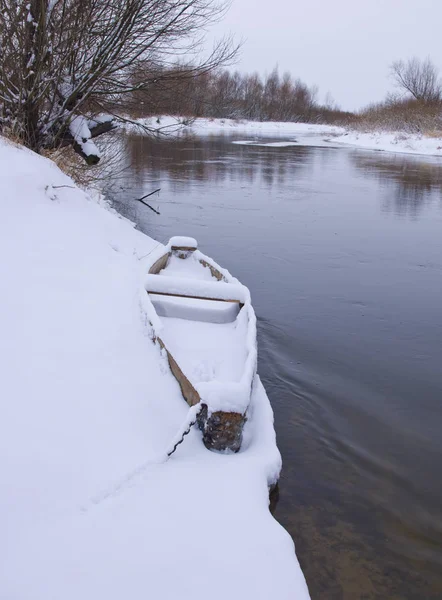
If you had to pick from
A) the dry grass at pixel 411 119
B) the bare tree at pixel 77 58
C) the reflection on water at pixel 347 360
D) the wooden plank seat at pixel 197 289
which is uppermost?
the dry grass at pixel 411 119

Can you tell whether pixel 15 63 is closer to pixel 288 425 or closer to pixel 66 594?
pixel 288 425

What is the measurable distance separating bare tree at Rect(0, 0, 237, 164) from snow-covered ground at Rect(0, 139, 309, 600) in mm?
3756

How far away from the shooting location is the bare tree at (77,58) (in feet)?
22.7

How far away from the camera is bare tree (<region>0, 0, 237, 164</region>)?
22.7 ft

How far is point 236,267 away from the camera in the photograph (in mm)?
7645

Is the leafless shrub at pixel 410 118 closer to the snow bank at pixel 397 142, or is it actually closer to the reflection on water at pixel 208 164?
the snow bank at pixel 397 142

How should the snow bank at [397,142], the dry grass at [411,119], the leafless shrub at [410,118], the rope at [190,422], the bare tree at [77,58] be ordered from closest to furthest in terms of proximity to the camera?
the rope at [190,422], the bare tree at [77,58], the snow bank at [397,142], the dry grass at [411,119], the leafless shrub at [410,118]

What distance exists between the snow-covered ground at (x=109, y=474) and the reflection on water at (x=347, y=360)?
1.26 ft

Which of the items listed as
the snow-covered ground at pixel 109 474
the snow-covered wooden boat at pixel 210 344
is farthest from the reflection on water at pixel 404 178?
the snow-covered ground at pixel 109 474

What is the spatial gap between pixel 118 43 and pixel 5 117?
204 centimetres

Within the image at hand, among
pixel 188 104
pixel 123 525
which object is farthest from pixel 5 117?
pixel 123 525

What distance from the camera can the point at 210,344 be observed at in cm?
409

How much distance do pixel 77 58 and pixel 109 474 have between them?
6795 mm

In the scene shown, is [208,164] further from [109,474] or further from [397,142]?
[109,474]
